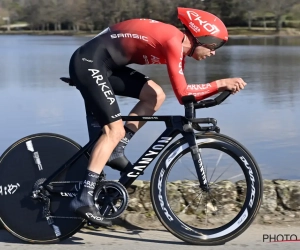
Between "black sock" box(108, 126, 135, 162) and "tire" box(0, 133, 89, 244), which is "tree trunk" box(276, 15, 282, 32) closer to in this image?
"black sock" box(108, 126, 135, 162)

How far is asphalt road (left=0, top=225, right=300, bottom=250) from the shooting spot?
4.82 metres

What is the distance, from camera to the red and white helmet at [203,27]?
4809 millimetres

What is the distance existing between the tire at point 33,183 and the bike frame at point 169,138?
0.25 ft

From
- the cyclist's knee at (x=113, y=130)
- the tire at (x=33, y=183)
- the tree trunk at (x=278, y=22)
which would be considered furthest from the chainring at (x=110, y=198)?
the tree trunk at (x=278, y=22)

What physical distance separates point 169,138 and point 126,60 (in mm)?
607

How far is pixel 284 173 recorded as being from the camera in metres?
7.32

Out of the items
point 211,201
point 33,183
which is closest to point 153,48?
point 211,201

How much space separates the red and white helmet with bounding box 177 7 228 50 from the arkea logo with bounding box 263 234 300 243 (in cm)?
135

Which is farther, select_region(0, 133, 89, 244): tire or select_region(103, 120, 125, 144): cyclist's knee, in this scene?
select_region(0, 133, 89, 244): tire

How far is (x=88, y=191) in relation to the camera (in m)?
4.95

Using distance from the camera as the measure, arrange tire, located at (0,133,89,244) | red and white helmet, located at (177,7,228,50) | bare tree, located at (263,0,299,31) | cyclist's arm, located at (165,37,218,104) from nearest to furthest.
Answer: cyclist's arm, located at (165,37,218,104) → red and white helmet, located at (177,7,228,50) → tire, located at (0,133,89,244) → bare tree, located at (263,0,299,31)

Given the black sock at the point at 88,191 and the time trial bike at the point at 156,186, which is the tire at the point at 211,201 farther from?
the black sock at the point at 88,191

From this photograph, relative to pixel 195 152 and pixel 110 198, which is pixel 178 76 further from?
pixel 110 198

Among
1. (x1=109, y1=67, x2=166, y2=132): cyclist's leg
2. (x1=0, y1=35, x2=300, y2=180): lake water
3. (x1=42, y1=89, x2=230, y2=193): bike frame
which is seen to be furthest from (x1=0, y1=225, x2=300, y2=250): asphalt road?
(x1=0, y1=35, x2=300, y2=180): lake water
